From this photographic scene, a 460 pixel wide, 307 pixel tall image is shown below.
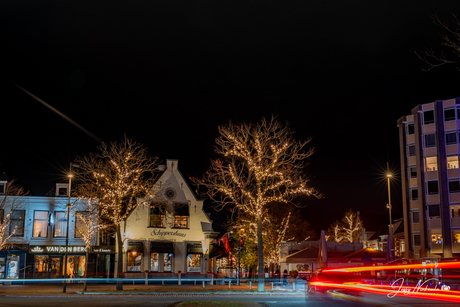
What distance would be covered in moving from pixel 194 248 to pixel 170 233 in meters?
2.83

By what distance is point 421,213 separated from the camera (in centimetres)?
5862

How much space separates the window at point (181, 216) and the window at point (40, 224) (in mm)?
12633

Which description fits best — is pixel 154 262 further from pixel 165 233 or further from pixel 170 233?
pixel 170 233

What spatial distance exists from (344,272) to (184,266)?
24.0 m

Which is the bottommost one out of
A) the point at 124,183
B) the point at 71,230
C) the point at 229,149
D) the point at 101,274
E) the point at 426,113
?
the point at 101,274

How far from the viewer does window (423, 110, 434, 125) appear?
5862 cm

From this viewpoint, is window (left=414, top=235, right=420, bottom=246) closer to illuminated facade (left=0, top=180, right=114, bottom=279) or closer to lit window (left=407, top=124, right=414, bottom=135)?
lit window (left=407, top=124, right=414, bottom=135)

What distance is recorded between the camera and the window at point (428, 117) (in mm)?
58625

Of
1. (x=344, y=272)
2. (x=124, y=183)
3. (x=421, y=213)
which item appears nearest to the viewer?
(x=344, y=272)

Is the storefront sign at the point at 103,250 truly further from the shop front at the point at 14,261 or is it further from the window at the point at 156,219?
the shop front at the point at 14,261

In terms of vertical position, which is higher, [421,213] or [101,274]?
[421,213]

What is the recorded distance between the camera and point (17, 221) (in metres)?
46.9

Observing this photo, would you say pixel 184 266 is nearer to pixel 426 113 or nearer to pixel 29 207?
pixel 29 207

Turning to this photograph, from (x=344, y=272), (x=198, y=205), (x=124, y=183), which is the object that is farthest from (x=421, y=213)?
(x=124, y=183)
